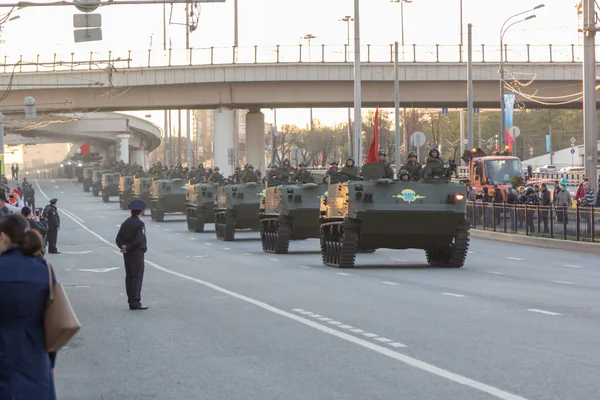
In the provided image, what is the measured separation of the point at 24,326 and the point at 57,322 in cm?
19

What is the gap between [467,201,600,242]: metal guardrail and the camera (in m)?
33.6

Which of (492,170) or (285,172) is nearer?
(285,172)

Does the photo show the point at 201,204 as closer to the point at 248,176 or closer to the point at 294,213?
the point at 248,176

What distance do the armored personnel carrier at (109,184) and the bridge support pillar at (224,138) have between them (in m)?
8.55

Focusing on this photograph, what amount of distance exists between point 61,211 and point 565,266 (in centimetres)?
4691

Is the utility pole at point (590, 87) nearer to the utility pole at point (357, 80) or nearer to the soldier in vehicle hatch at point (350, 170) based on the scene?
the soldier in vehicle hatch at point (350, 170)

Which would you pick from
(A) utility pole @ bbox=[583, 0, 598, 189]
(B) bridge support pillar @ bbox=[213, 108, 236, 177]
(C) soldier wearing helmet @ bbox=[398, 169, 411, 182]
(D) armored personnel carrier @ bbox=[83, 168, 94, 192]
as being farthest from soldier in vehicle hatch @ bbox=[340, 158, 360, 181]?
(D) armored personnel carrier @ bbox=[83, 168, 94, 192]

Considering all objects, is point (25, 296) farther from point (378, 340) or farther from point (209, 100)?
point (209, 100)

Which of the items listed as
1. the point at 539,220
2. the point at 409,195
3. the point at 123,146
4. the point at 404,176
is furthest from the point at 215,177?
the point at 123,146

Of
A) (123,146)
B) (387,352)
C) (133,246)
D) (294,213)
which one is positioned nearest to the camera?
(387,352)

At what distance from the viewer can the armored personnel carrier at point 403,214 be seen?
2600cm

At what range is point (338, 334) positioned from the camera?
13984 millimetres

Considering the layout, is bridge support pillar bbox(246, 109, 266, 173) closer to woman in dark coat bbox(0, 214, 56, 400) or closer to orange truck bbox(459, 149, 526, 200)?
orange truck bbox(459, 149, 526, 200)

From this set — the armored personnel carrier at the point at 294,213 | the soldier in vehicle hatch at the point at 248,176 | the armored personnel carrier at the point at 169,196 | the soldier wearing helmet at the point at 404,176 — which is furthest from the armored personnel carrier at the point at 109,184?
the soldier wearing helmet at the point at 404,176
